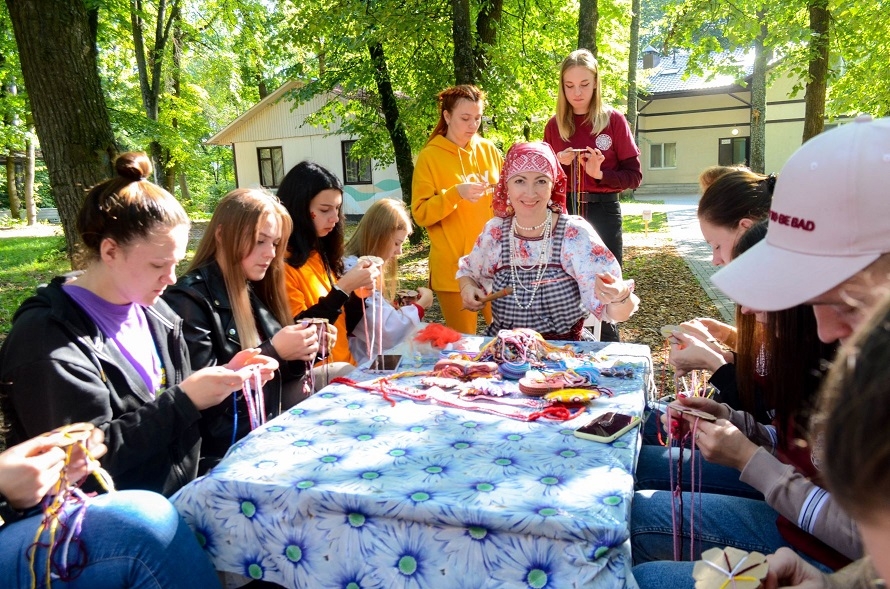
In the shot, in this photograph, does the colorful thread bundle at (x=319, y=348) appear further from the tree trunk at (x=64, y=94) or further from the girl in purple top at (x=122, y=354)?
the tree trunk at (x=64, y=94)

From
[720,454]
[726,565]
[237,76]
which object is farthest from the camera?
[237,76]

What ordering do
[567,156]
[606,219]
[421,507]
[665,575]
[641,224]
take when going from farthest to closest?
[641,224] → [606,219] → [567,156] → [665,575] → [421,507]

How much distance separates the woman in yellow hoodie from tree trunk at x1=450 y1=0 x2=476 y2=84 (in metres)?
3.64

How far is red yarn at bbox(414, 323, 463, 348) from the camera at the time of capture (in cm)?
288

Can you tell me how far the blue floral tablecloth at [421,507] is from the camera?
139cm

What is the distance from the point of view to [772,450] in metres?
2.12

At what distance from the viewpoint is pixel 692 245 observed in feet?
39.7

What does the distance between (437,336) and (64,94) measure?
11.2 ft

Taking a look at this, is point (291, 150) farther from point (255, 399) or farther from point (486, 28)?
point (255, 399)

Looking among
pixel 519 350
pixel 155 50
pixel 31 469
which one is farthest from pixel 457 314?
pixel 155 50

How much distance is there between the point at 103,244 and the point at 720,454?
1.93 m

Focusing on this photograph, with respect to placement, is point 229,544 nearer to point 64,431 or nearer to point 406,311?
point 64,431

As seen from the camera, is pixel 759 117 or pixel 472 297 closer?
pixel 472 297

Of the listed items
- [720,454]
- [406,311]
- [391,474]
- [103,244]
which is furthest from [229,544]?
[406,311]
